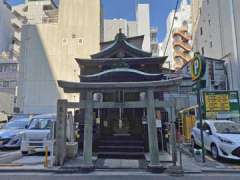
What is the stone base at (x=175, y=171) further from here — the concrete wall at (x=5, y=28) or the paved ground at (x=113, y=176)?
the concrete wall at (x=5, y=28)

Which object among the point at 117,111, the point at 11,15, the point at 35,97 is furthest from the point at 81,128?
the point at 11,15

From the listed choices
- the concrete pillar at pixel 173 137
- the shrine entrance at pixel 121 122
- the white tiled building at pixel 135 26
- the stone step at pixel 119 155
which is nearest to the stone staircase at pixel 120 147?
the stone step at pixel 119 155

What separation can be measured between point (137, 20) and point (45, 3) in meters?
20.5

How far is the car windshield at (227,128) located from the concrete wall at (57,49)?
87.8 feet

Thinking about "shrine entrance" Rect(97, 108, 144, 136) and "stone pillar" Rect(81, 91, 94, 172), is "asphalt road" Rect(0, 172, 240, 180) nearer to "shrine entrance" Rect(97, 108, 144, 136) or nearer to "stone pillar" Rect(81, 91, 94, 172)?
"stone pillar" Rect(81, 91, 94, 172)

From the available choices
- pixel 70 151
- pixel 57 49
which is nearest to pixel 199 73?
pixel 70 151

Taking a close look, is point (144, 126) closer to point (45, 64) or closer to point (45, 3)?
point (45, 64)

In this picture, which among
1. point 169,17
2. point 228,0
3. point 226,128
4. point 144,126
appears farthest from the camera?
point 169,17

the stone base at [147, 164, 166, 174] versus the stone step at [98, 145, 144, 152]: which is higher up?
the stone step at [98, 145, 144, 152]

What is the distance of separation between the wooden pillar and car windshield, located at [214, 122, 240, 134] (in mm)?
6831

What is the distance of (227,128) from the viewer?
1134 cm

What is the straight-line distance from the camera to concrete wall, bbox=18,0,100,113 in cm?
3609

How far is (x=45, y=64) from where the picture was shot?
121 ft

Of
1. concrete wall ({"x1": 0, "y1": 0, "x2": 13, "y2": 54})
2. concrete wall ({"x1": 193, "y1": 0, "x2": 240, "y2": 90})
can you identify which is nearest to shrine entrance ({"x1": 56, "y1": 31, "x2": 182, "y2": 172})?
concrete wall ({"x1": 193, "y1": 0, "x2": 240, "y2": 90})
